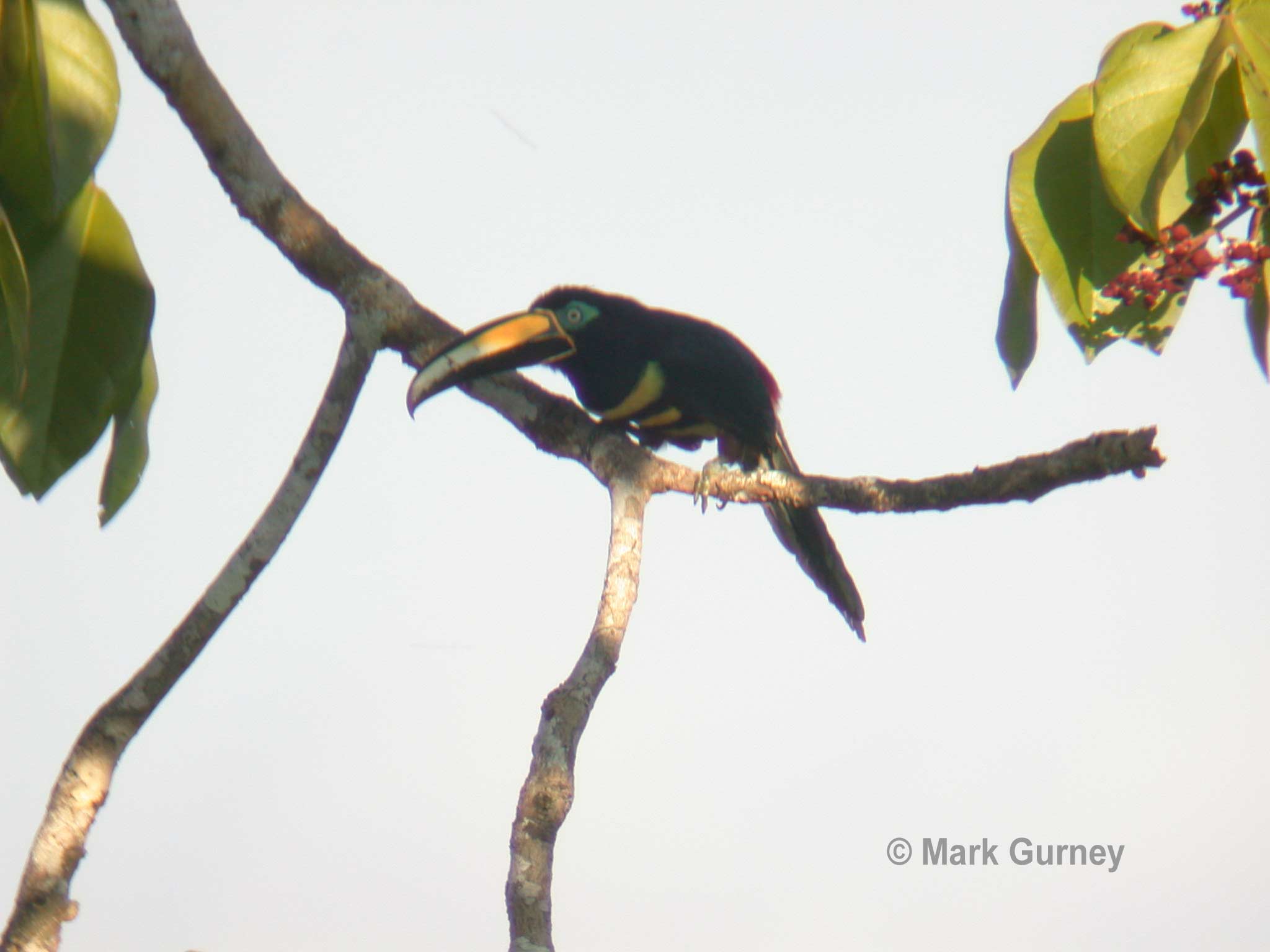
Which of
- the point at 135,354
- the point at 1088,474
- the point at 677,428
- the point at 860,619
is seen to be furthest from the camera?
the point at 677,428

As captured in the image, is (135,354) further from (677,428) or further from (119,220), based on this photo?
(677,428)

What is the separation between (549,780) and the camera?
228 cm

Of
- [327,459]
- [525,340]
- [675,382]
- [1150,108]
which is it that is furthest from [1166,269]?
[675,382]

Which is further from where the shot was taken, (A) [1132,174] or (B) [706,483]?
(B) [706,483]

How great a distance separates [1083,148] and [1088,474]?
0.70 meters

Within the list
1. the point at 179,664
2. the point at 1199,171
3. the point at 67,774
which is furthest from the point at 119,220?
the point at 1199,171

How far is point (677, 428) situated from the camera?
546cm

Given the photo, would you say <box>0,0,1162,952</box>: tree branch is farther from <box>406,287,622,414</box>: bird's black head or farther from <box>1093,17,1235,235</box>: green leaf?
<box>1093,17,1235,235</box>: green leaf

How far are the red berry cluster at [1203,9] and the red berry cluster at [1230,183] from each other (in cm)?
28

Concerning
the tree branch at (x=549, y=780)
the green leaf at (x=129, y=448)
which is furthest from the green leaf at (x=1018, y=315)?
the green leaf at (x=129, y=448)

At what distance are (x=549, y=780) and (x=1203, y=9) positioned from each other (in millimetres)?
1884

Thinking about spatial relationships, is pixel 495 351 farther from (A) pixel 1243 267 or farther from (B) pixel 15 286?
(A) pixel 1243 267

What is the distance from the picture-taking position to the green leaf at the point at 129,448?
300 centimetres

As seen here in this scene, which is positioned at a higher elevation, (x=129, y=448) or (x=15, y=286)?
(x=15, y=286)
